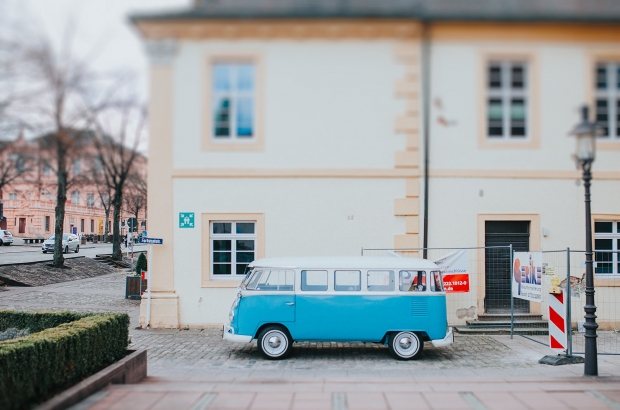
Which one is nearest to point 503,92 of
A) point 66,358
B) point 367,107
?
point 367,107

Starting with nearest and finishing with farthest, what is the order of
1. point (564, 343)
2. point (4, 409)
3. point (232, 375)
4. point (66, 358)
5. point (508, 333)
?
point (4, 409), point (66, 358), point (232, 375), point (564, 343), point (508, 333)

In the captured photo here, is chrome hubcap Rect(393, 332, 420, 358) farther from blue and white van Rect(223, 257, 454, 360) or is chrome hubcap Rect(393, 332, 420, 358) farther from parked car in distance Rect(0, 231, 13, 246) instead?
parked car in distance Rect(0, 231, 13, 246)

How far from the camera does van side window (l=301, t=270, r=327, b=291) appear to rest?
10711 millimetres

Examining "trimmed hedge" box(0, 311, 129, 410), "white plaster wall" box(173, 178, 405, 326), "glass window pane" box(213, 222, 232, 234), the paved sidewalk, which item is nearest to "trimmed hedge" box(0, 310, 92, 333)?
"trimmed hedge" box(0, 311, 129, 410)

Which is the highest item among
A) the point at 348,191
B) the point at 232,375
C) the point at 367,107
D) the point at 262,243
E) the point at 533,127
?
the point at 367,107

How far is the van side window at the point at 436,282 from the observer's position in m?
10.7

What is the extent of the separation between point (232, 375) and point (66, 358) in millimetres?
2825

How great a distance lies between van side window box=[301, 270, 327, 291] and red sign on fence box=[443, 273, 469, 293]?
3.82 m

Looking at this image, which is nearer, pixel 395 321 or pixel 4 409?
pixel 4 409

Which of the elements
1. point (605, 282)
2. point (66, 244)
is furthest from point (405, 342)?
point (66, 244)

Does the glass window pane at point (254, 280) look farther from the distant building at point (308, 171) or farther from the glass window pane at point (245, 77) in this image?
the glass window pane at point (245, 77)

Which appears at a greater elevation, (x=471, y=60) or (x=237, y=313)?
(x=471, y=60)

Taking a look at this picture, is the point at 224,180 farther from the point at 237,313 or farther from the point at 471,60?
the point at 471,60

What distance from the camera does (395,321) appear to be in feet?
34.7
